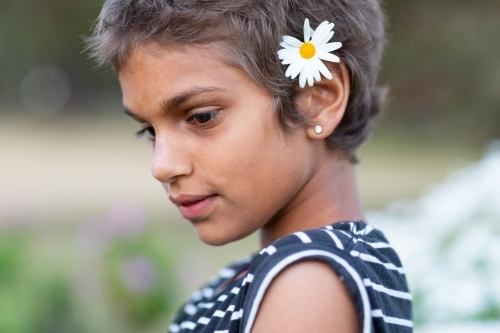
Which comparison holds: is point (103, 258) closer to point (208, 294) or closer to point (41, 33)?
point (208, 294)

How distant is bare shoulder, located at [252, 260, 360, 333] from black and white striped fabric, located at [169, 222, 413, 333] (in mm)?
12

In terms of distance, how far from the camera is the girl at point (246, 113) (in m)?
1.56

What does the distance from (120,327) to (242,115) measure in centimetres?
326

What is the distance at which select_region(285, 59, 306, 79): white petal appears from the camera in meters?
1.63

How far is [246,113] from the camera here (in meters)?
1.59

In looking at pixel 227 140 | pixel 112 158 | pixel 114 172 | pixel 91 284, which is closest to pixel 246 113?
pixel 227 140

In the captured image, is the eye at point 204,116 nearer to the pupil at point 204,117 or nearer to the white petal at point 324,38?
the pupil at point 204,117

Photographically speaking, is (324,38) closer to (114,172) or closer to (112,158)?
(114,172)

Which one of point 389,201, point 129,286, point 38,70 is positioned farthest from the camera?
point 38,70

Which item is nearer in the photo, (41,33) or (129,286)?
(129,286)

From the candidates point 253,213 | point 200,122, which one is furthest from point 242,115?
point 253,213

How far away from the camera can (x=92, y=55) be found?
1825 mm

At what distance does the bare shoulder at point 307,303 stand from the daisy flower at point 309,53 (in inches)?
19.3

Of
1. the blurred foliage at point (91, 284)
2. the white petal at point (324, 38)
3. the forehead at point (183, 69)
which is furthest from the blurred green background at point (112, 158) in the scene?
the white petal at point (324, 38)
